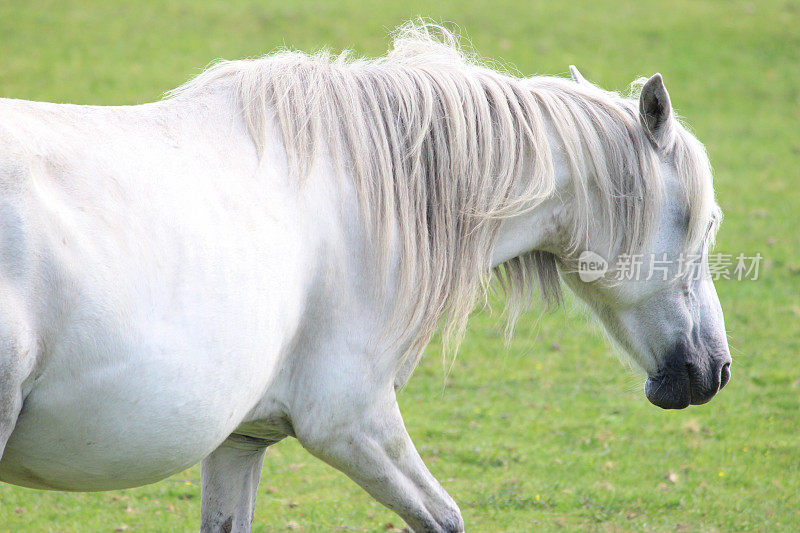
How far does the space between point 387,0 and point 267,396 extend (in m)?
13.0

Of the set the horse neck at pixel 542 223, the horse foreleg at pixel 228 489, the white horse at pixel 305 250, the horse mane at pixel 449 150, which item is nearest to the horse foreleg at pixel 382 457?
the white horse at pixel 305 250

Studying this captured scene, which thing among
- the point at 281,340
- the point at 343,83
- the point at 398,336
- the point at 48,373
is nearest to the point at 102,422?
the point at 48,373

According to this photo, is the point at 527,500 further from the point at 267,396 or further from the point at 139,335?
the point at 139,335

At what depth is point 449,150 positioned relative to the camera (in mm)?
2621

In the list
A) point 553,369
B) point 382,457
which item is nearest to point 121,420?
point 382,457

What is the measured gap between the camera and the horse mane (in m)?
2.49

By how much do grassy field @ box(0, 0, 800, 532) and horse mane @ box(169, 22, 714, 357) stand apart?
585 millimetres

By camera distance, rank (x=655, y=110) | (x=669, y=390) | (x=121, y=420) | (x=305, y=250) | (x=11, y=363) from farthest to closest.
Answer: (x=669, y=390) → (x=655, y=110) → (x=305, y=250) → (x=121, y=420) → (x=11, y=363)

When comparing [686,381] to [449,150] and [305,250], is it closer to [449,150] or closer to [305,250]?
[449,150]

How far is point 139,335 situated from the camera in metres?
1.93

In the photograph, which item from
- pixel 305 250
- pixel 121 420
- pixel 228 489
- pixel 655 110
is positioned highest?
pixel 655 110

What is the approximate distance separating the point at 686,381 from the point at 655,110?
1000 millimetres

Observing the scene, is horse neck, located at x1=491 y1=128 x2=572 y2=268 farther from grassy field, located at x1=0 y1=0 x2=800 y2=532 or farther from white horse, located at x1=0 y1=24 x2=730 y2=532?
grassy field, located at x1=0 y1=0 x2=800 y2=532

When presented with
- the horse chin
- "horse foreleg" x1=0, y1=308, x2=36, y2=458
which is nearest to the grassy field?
the horse chin
